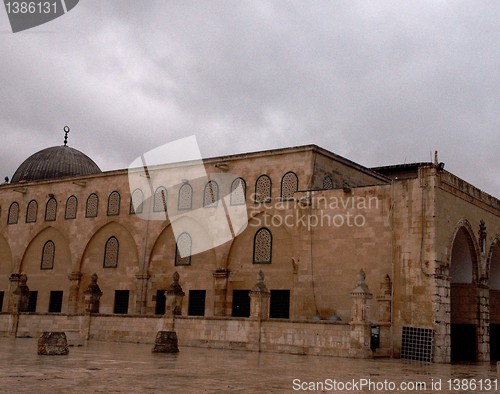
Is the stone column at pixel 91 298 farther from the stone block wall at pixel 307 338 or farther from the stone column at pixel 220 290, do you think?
the stone block wall at pixel 307 338

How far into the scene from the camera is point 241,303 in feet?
81.6

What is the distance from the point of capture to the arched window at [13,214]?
3312cm

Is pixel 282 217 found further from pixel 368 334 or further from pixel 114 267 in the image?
pixel 114 267

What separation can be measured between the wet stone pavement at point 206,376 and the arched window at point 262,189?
1004cm

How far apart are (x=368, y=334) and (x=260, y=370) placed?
6.07 m

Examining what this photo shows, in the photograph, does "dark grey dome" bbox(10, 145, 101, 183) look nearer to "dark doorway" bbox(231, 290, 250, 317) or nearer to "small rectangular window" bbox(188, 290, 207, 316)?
"small rectangular window" bbox(188, 290, 207, 316)

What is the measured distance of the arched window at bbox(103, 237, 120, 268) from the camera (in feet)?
95.8

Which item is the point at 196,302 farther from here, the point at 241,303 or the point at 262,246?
the point at 262,246

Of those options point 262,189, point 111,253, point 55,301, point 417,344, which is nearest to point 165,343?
point 417,344

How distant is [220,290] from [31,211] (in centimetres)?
1265

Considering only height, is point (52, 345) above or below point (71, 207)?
below

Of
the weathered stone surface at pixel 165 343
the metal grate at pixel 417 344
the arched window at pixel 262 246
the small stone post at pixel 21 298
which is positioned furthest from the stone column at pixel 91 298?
the metal grate at pixel 417 344

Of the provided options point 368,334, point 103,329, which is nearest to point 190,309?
point 103,329

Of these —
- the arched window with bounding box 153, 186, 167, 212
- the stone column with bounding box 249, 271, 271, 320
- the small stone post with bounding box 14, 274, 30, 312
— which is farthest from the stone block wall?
the small stone post with bounding box 14, 274, 30, 312
